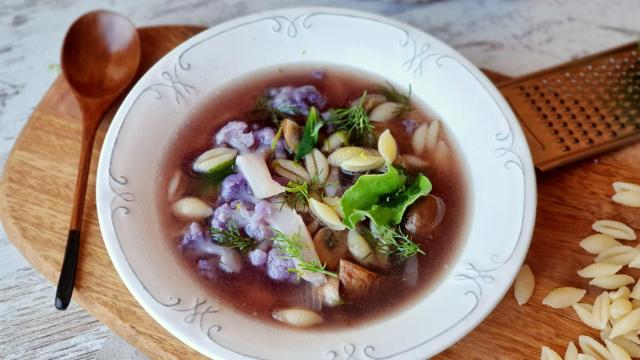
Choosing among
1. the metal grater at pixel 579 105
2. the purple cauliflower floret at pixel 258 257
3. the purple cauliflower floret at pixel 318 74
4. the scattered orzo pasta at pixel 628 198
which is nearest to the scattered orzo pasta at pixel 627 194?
the scattered orzo pasta at pixel 628 198

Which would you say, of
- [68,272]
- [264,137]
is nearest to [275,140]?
[264,137]

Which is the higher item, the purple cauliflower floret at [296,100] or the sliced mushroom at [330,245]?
the purple cauliflower floret at [296,100]

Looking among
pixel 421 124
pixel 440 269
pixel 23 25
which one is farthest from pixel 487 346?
pixel 23 25

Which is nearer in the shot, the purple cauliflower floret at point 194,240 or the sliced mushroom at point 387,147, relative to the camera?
the purple cauliflower floret at point 194,240

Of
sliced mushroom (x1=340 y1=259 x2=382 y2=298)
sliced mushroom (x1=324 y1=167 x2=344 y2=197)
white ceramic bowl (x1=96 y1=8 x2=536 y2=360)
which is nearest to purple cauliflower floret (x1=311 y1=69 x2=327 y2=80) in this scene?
white ceramic bowl (x1=96 y1=8 x2=536 y2=360)

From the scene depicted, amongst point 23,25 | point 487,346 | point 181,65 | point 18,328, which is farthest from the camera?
point 23,25

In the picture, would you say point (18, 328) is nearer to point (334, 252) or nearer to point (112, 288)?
point (112, 288)

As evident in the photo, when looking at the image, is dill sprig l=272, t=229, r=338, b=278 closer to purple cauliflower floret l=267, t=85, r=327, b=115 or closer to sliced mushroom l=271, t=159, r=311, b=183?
→ sliced mushroom l=271, t=159, r=311, b=183

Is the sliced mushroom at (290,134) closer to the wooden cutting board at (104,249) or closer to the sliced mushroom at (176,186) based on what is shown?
the sliced mushroom at (176,186)
